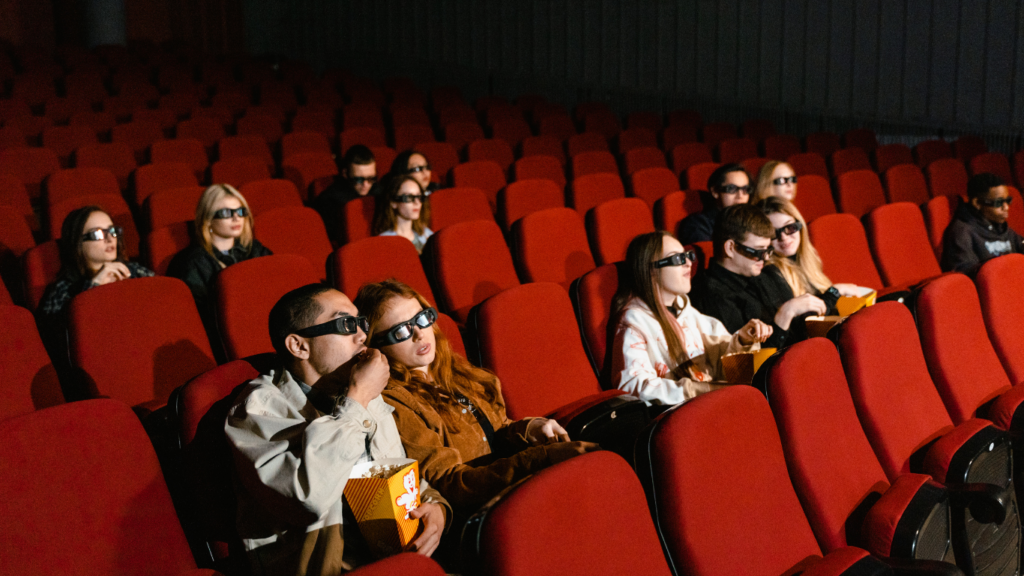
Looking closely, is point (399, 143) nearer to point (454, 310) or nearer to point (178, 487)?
point (454, 310)

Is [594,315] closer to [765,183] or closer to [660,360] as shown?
[660,360]

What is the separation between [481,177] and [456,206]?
51 centimetres

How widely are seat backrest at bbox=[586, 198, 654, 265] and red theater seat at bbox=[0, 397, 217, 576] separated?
1627 mm

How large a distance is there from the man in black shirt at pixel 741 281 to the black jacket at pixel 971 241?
3.43 feet

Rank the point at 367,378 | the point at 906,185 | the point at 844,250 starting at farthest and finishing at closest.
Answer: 1. the point at 906,185
2. the point at 844,250
3. the point at 367,378

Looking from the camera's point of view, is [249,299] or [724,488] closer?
[724,488]

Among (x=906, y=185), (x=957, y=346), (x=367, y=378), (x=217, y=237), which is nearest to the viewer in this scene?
(x=367, y=378)

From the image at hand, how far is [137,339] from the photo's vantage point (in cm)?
157

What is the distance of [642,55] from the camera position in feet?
19.5

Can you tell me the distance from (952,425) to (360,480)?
1.11 metres

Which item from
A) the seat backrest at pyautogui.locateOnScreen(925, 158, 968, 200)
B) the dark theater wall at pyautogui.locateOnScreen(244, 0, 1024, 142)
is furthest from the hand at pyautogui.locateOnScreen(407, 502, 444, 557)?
the dark theater wall at pyautogui.locateOnScreen(244, 0, 1024, 142)

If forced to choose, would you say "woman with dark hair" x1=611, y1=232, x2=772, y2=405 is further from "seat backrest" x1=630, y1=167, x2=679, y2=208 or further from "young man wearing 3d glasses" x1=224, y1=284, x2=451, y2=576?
"seat backrest" x1=630, y1=167, x2=679, y2=208

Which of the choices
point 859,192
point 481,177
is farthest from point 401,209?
point 859,192

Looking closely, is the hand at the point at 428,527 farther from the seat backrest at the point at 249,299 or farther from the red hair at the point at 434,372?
the seat backrest at the point at 249,299
